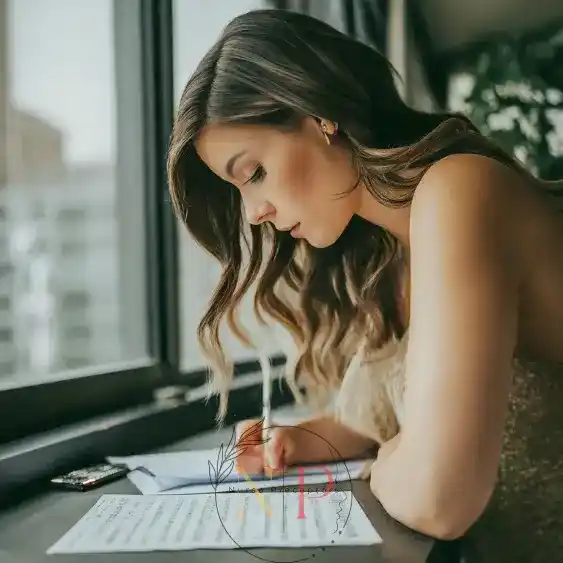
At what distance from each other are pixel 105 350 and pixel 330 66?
1.79 ft

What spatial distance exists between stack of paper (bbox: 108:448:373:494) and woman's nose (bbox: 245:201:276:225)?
0.87 ft

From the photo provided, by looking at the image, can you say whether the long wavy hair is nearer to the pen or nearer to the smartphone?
the pen

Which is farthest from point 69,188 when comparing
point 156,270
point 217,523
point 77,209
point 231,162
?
point 217,523

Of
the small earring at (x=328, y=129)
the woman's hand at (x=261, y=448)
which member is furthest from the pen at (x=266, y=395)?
the small earring at (x=328, y=129)

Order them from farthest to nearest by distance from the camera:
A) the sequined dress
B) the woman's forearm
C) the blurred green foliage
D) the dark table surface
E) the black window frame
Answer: the blurred green foliage → the black window frame → the woman's forearm → the sequined dress → the dark table surface

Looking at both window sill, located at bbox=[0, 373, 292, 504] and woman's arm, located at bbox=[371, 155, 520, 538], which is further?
window sill, located at bbox=[0, 373, 292, 504]

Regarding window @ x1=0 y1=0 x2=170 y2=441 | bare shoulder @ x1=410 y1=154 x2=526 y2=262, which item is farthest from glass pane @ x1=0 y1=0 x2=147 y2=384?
bare shoulder @ x1=410 y1=154 x2=526 y2=262

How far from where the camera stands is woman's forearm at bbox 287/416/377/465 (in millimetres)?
880

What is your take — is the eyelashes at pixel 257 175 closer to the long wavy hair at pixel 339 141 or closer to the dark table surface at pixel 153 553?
the long wavy hair at pixel 339 141

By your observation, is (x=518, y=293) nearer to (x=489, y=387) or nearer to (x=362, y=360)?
(x=489, y=387)

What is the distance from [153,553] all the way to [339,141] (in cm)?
46

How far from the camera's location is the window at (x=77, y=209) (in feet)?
3.12

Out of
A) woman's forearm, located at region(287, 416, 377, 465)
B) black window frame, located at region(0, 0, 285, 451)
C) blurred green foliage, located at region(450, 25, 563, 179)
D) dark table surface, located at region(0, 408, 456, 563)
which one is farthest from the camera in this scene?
blurred green foliage, located at region(450, 25, 563, 179)

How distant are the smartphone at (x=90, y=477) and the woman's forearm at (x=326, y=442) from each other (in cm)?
20
